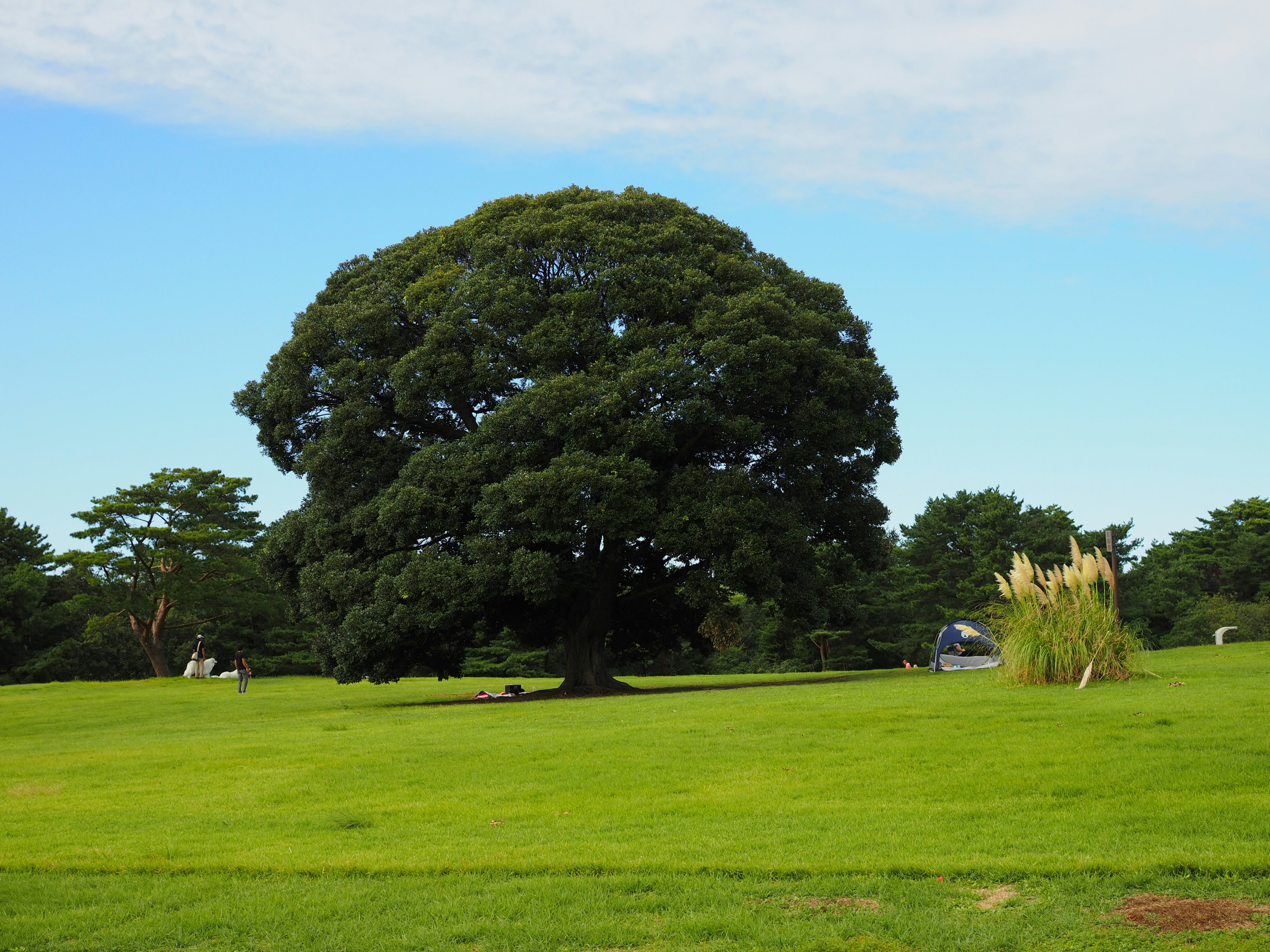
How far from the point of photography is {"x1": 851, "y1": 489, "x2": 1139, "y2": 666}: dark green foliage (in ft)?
182

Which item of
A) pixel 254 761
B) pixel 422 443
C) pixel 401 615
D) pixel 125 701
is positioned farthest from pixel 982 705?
pixel 125 701

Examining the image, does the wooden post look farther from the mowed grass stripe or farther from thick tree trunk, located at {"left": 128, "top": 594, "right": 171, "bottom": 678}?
thick tree trunk, located at {"left": 128, "top": 594, "right": 171, "bottom": 678}

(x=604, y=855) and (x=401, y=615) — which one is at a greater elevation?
(x=401, y=615)

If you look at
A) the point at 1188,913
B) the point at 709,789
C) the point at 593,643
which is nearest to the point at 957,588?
the point at 593,643

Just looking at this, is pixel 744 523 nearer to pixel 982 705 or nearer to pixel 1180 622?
pixel 982 705

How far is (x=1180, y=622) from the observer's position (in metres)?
53.3

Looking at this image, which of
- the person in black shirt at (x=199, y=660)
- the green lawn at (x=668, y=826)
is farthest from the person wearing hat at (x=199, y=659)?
the green lawn at (x=668, y=826)

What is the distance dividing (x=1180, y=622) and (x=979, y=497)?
39.4 feet

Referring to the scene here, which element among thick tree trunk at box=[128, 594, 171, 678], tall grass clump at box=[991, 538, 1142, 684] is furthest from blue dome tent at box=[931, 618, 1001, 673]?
thick tree trunk at box=[128, 594, 171, 678]

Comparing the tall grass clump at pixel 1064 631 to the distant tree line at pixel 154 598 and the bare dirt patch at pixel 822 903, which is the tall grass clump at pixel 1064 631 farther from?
→ the distant tree line at pixel 154 598

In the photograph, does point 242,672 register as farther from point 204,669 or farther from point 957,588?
point 957,588

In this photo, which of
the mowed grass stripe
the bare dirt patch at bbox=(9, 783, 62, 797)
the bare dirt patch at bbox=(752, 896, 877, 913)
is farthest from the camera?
the bare dirt patch at bbox=(9, 783, 62, 797)

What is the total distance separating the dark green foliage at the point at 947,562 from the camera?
2183 inches

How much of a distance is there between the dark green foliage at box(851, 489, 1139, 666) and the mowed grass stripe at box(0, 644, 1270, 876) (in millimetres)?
39387
